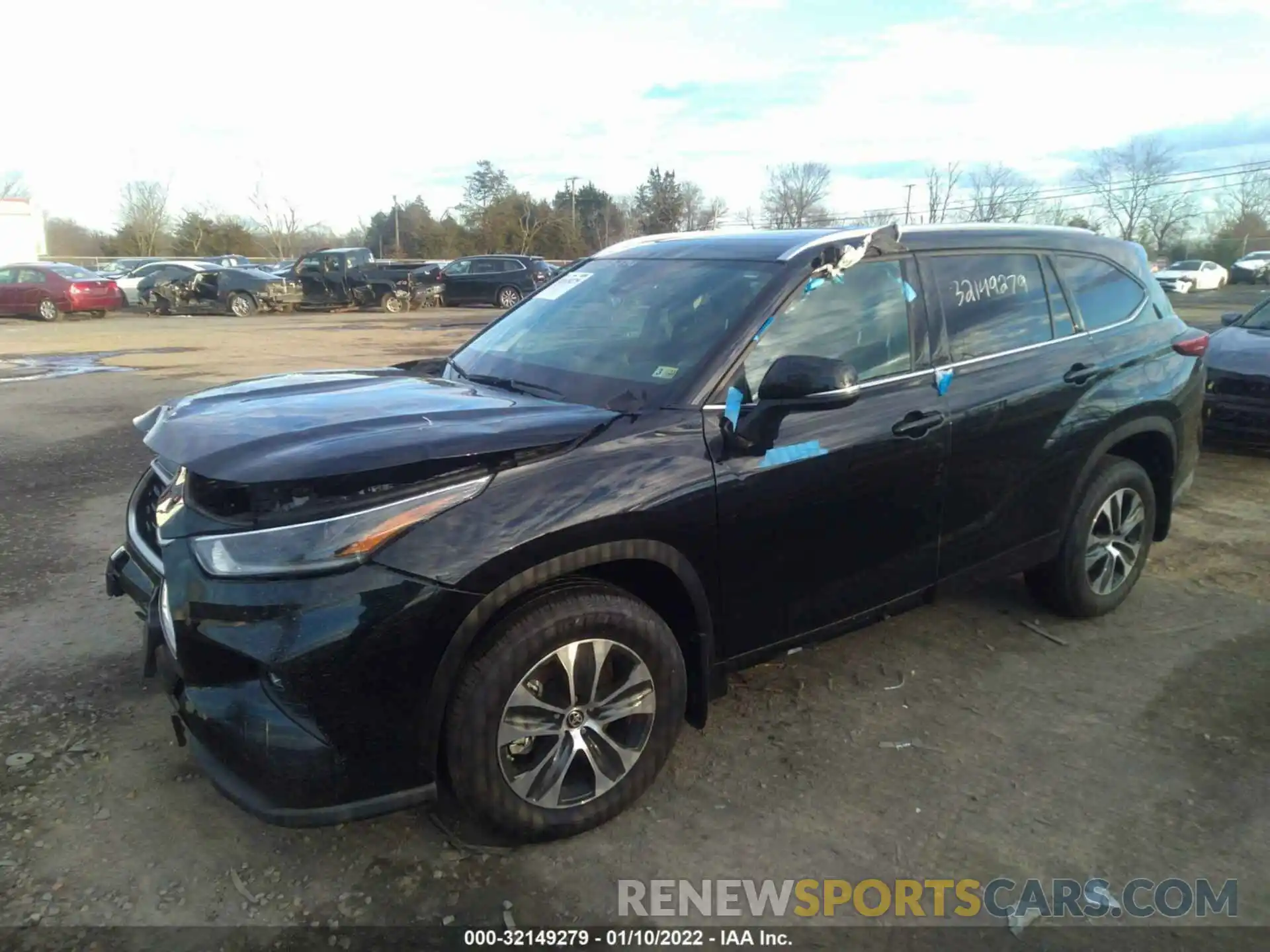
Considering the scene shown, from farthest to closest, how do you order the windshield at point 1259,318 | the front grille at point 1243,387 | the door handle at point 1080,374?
1. the windshield at point 1259,318
2. the front grille at point 1243,387
3. the door handle at point 1080,374

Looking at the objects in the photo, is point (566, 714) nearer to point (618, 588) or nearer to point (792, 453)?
point (618, 588)

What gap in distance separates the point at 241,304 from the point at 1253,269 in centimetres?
4650

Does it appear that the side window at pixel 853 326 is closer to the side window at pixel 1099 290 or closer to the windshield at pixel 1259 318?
the side window at pixel 1099 290

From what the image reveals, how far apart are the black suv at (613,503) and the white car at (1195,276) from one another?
140 feet

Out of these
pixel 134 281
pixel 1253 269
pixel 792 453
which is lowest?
pixel 792 453

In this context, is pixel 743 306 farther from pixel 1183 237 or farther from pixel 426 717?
pixel 1183 237

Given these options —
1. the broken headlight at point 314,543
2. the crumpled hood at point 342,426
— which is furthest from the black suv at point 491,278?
the broken headlight at point 314,543

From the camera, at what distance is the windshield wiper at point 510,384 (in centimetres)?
331

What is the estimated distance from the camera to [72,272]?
24.7m

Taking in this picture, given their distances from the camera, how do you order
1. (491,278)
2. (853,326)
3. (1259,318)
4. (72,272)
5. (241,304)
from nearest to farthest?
(853,326) → (1259,318) → (72,272) → (241,304) → (491,278)

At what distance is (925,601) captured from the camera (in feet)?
12.2

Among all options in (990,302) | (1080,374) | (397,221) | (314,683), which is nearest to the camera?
(314,683)

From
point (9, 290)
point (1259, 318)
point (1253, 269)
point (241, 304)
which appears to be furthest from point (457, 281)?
point (1253, 269)

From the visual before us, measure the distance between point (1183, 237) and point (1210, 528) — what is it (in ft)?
229
